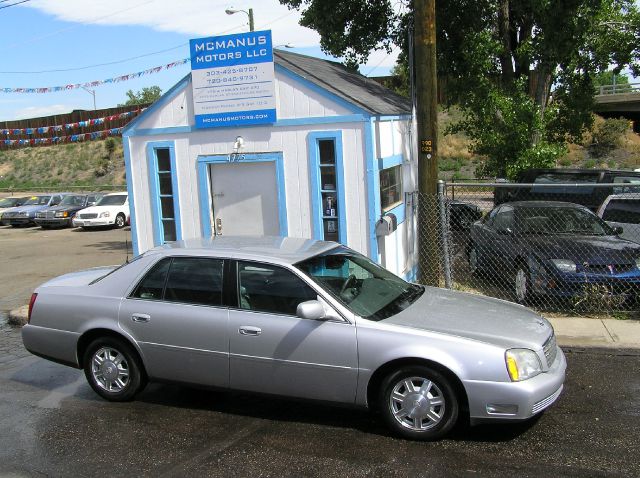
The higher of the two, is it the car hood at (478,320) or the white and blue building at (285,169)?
the white and blue building at (285,169)

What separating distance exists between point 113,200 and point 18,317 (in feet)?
52.7

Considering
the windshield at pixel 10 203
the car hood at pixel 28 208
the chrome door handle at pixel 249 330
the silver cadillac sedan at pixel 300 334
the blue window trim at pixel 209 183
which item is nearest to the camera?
the silver cadillac sedan at pixel 300 334

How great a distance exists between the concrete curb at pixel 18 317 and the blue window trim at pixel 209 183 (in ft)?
9.17

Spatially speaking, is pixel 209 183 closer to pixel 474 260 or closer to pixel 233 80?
pixel 233 80

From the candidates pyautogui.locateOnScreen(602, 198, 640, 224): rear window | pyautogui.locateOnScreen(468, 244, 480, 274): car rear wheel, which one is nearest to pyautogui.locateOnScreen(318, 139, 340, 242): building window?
pyautogui.locateOnScreen(468, 244, 480, 274): car rear wheel

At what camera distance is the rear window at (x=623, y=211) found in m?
10.1

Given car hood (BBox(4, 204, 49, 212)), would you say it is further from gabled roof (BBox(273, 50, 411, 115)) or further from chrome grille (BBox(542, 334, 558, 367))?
chrome grille (BBox(542, 334, 558, 367))

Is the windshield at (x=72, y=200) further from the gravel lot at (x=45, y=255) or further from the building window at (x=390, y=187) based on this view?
the building window at (x=390, y=187)

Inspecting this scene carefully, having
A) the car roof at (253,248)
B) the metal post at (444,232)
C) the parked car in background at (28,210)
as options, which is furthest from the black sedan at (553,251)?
the parked car in background at (28,210)

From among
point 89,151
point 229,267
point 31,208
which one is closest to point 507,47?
point 229,267

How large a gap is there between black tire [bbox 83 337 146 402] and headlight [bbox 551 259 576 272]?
205 inches

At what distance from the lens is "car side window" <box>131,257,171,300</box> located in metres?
5.26

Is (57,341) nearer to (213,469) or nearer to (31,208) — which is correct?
(213,469)

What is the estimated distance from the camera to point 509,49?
1445cm
